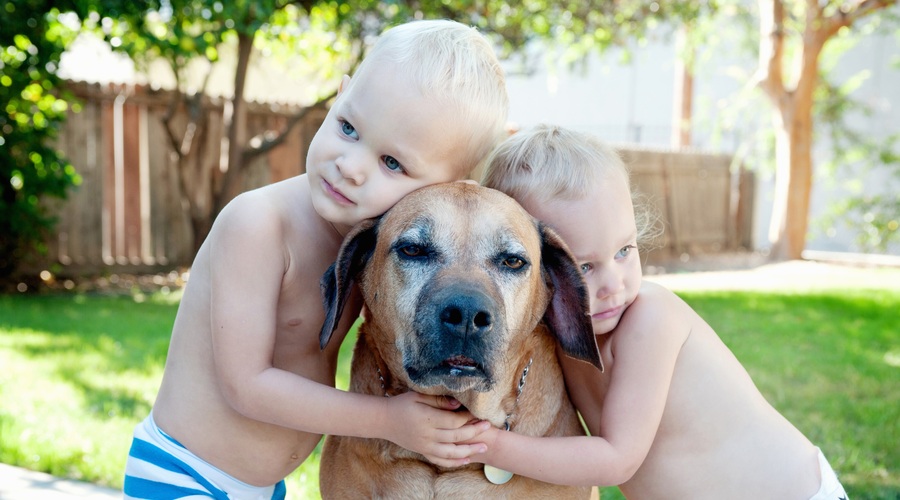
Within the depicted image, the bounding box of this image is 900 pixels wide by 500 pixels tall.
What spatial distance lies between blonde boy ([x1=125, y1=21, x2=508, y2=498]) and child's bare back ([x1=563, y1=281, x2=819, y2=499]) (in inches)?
26.9

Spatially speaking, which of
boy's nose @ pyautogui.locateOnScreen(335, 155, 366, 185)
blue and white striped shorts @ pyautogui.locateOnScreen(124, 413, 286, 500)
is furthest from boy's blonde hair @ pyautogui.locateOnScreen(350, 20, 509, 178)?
blue and white striped shorts @ pyautogui.locateOnScreen(124, 413, 286, 500)

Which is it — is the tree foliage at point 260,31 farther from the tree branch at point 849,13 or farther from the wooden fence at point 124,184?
the tree branch at point 849,13

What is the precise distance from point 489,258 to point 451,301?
0.29 metres

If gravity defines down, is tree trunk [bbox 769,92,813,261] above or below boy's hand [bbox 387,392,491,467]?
below

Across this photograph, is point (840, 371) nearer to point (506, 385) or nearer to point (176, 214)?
point (506, 385)

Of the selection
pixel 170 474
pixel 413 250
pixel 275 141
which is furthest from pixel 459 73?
pixel 275 141

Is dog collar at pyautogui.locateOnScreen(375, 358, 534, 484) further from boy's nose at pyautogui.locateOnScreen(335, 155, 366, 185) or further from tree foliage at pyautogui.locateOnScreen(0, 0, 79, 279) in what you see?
tree foliage at pyautogui.locateOnScreen(0, 0, 79, 279)

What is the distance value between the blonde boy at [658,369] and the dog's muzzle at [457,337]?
530 mm

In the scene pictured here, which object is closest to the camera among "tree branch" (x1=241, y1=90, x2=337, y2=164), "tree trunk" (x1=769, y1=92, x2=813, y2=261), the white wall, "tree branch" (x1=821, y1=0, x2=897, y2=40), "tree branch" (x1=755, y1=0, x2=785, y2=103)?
"tree branch" (x1=241, y1=90, x2=337, y2=164)

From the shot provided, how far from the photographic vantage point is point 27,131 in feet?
27.7

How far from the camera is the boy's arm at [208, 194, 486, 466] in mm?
2389

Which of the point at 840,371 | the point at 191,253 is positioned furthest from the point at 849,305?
the point at 191,253

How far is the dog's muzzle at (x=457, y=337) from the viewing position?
2152 mm

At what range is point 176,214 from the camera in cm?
1048
